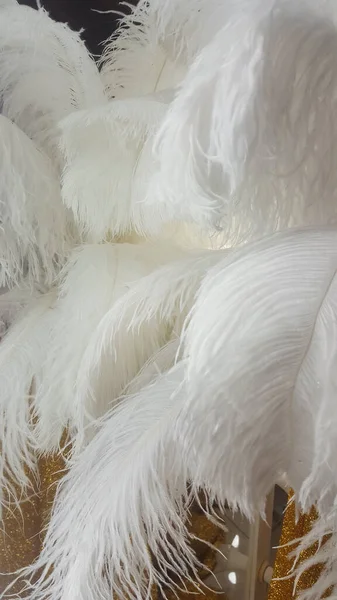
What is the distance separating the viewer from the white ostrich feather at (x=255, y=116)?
1.15 feet

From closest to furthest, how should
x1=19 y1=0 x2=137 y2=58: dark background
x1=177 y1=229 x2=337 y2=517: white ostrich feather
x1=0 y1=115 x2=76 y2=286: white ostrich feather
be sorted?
x1=177 y1=229 x2=337 y2=517: white ostrich feather < x1=0 y1=115 x2=76 y2=286: white ostrich feather < x1=19 y1=0 x2=137 y2=58: dark background

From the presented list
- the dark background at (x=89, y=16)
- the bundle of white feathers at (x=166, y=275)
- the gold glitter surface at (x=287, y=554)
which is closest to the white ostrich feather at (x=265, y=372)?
the bundle of white feathers at (x=166, y=275)

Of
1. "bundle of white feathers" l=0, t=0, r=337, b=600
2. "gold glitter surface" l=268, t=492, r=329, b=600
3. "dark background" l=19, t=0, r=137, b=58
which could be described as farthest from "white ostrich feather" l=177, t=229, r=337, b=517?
"dark background" l=19, t=0, r=137, b=58

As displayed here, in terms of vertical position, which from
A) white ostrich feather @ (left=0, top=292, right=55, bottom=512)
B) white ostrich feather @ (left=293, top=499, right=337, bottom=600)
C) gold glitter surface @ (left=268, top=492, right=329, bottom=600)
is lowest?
gold glitter surface @ (left=268, top=492, right=329, bottom=600)

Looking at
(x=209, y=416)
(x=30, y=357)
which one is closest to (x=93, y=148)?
(x=30, y=357)

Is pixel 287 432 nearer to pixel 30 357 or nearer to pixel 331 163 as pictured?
pixel 331 163

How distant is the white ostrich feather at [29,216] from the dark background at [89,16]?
19cm

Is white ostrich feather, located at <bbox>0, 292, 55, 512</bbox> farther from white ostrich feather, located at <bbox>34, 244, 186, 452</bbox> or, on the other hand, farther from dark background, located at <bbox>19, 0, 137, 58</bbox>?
dark background, located at <bbox>19, 0, 137, 58</bbox>

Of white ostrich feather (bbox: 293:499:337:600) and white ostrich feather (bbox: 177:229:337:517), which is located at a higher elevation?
white ostrich feather (bbox: 177:229:337:517)

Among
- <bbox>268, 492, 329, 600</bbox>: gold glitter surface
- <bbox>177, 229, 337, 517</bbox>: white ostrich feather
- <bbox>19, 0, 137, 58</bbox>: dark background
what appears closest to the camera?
<bbox>177, 229, 337, 517</bbox>: white ostrich feather

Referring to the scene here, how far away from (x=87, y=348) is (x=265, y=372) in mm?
214

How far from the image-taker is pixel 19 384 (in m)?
0.58

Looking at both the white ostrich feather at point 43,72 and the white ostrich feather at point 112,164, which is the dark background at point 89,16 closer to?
the white ostrich feather at point 43,72

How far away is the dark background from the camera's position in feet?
2.33
